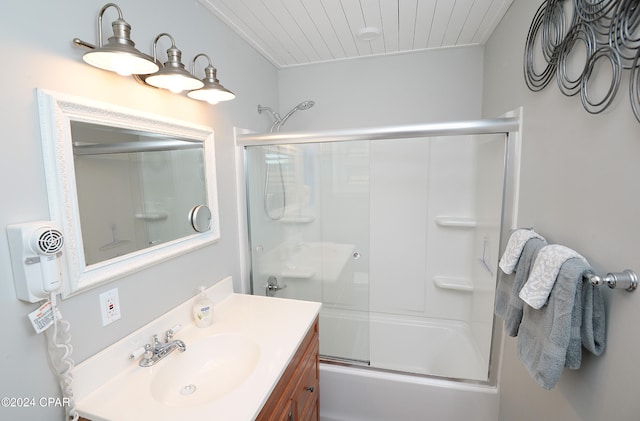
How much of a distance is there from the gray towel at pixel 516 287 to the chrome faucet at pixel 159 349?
1412 millimetres

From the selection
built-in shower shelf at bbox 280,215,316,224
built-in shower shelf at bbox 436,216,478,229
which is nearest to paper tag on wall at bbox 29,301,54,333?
built-in shower shelf at bbox 280,215,316,224

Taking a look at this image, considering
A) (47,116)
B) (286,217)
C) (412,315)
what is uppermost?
(47,116)

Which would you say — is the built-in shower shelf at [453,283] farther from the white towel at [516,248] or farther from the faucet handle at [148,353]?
the faucet handle at [148,353]

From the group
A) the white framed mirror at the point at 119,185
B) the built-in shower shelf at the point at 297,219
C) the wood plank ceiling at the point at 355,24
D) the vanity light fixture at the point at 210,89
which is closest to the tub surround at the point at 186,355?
the white framed mirror at the point at 119,185

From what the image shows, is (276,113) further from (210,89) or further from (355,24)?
(210,89)

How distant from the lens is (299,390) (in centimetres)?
124

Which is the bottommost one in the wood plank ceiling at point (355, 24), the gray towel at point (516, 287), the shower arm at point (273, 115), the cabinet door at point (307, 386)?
the cabinet door at point (307, 386)

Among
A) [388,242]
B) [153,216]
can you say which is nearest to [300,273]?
[388,242]

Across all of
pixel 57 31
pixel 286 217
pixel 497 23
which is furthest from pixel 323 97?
pixel 57 31

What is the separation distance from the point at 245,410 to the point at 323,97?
88.4 inches

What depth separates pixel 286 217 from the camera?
219 centimetres

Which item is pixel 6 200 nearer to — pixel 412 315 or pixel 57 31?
pixel 57 31

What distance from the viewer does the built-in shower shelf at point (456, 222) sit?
220 centimetres

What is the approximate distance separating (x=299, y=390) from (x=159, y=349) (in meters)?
0.63
